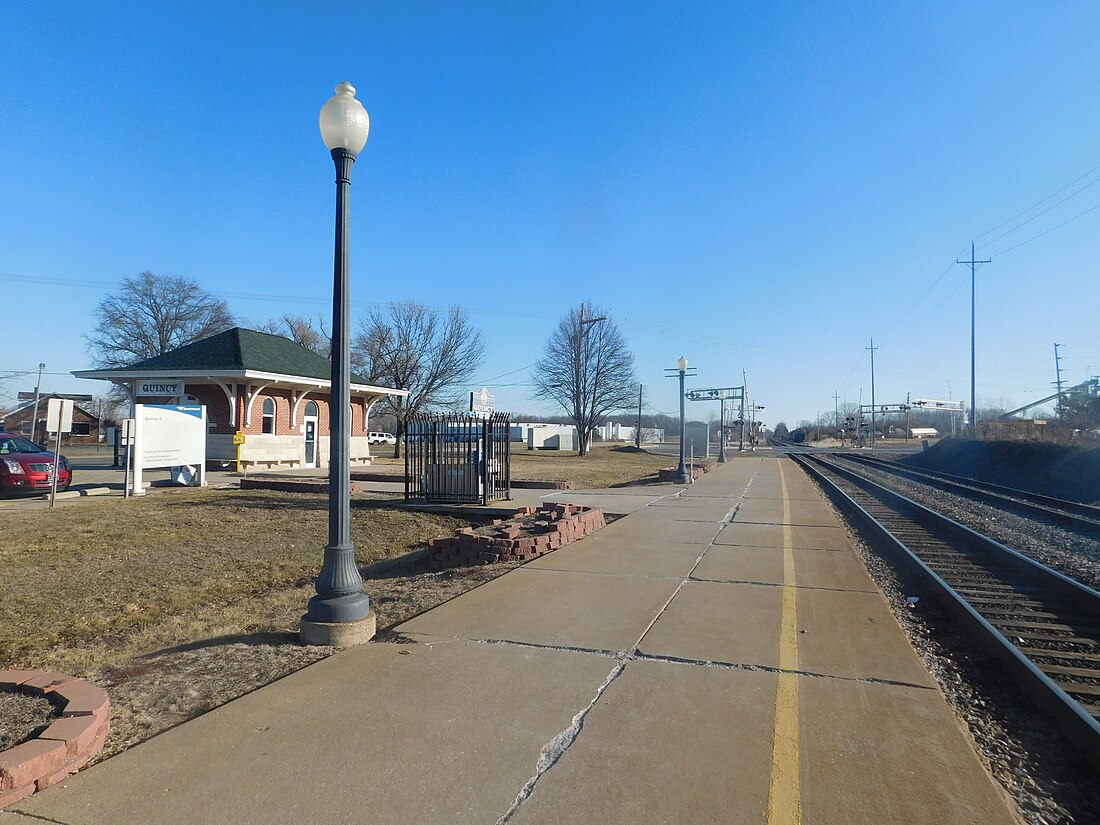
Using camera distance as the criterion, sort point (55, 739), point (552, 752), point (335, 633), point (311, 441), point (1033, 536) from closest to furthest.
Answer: point (55, 739), point (552, 752), point (335, 633), point (1033, 536), point (311, 441)

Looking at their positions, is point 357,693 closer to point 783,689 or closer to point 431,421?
point 783,689

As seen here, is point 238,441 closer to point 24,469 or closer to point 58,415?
point 24,469

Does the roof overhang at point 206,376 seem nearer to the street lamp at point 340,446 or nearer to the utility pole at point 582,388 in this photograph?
the street lamp at point 340,446

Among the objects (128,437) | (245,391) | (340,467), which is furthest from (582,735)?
(245,391)

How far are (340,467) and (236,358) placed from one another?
991 inches

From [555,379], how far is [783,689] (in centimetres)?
5345

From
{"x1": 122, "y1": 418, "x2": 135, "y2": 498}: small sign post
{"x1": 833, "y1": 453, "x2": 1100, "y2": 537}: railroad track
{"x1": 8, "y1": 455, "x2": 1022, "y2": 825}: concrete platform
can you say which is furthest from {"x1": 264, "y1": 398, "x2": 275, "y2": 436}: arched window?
{"x1": 833, "y1": 453, "x2": 1100, "y2": 537}: railroad track

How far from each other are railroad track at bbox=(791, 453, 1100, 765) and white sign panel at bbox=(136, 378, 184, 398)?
27.0 m

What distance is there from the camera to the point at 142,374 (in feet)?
91.3

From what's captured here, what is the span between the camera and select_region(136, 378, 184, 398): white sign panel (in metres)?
28.4

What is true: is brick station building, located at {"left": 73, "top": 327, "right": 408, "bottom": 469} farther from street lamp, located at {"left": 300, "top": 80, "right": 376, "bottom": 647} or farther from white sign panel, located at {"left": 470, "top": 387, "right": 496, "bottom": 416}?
street lamp, located at {"left": 300, "top": 80, "right": 376, "bottom": 647}

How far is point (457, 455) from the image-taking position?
547 inches

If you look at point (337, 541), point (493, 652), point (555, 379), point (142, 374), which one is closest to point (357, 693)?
point (493, 652)

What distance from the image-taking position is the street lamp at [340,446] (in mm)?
5270
